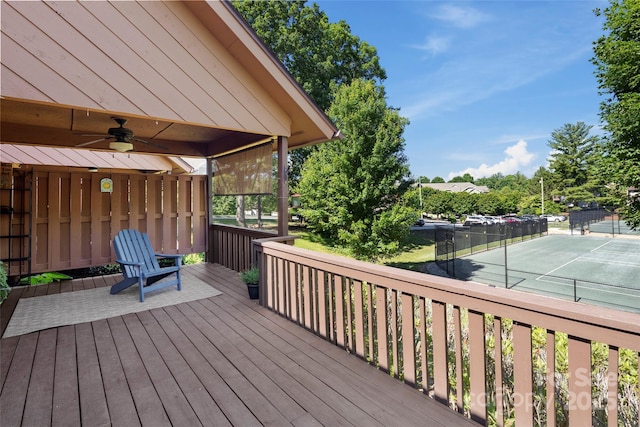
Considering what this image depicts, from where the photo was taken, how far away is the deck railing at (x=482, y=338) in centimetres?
129

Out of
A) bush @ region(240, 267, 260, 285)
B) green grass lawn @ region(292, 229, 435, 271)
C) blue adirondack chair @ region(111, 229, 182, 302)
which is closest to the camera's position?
bush @ region(240, 267, 260, 285)

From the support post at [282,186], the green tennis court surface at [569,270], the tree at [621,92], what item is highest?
the tree at [621,92]

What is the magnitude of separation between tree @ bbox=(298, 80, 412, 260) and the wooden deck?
1078 centimetres

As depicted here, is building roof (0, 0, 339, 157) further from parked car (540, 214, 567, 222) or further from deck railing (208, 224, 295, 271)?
parked car (540, 214, 567, 222)

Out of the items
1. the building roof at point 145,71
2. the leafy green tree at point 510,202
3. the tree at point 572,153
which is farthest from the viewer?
the leafy green tree at point 510,202

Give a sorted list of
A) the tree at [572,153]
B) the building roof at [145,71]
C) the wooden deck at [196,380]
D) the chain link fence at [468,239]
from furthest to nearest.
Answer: the tree at [572,153]
the chain link fence at [468,239]
the building roof at [145,71]
the wooden deck at [196,380]

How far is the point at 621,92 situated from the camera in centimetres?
1209

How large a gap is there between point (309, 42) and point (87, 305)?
56.5 feet

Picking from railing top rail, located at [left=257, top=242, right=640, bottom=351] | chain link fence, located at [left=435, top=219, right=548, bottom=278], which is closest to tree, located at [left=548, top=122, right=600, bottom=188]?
chain link fence, located at [left=435, top=219, right=548, bottom=278]

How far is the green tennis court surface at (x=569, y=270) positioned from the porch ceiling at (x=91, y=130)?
34.7ft

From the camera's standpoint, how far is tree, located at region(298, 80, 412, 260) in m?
13.6

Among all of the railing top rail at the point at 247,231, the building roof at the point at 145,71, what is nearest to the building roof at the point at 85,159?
the building roof at the point at 145,71

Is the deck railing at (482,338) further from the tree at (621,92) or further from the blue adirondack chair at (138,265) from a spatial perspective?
the tree at (621,92)

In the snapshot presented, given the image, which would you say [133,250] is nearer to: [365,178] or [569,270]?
[365,178]
